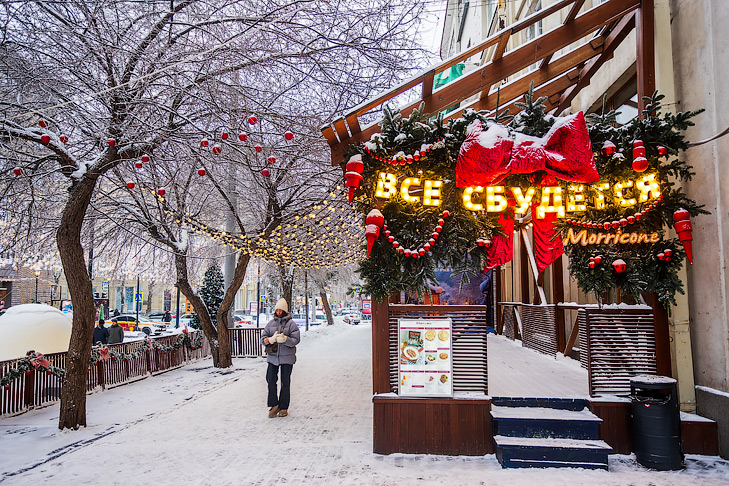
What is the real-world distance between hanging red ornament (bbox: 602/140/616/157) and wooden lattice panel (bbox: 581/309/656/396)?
6.83 feet

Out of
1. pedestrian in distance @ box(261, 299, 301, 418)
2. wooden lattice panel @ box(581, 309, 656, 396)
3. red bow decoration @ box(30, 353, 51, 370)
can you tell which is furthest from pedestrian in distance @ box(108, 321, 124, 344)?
wooden lattice panel @ box(581, 309, 656, 396)

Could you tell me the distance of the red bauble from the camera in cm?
580

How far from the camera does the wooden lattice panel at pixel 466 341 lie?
241 inches

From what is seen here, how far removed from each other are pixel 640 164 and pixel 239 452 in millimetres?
6384

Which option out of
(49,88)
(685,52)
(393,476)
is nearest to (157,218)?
(49,88)

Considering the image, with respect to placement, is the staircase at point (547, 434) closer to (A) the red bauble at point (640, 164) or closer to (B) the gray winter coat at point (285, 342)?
(A) the red bauble at point (640, 164)

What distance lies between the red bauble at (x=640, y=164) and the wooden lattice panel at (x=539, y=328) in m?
5.70

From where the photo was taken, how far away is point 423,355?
20.1ft

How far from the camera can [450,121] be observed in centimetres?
627

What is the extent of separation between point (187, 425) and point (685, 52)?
9.46 metres

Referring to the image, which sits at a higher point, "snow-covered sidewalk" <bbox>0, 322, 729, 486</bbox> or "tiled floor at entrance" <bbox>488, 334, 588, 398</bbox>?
"tiled floor at entrance" <bbox>488, 334, 588, 398</bbox>

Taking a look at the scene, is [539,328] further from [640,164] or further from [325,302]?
[325,302]

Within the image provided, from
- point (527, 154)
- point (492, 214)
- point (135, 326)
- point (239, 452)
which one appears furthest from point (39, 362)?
point (135, 326)

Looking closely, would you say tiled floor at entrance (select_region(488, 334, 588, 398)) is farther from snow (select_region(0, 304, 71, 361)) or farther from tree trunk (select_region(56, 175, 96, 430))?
snow (select_region(0, 304, 71, 361))
